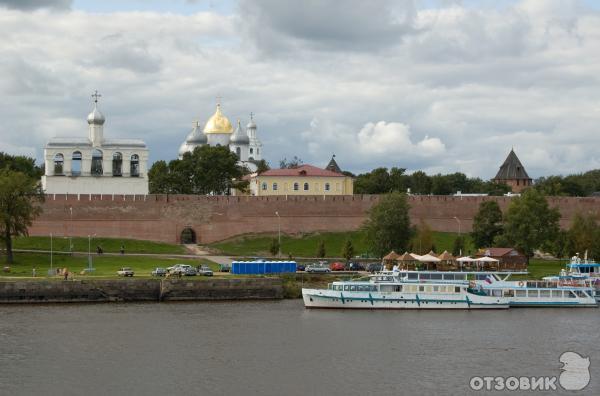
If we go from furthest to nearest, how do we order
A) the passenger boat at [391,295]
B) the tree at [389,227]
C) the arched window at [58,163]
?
the arched window at [58,163]
the tree at [389,227]
the passenger boat at [391,295]

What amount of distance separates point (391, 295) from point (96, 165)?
1435 inches

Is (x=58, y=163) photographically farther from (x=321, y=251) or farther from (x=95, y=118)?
(x=321, y=251)

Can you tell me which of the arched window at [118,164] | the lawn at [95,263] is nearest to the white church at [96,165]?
the arched window at [118,164]

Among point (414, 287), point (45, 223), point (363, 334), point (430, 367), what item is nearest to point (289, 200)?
point (45, 223)

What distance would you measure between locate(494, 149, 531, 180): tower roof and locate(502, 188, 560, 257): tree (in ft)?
167

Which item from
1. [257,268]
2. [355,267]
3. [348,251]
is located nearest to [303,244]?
[348,251]

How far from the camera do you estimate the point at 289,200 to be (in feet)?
274

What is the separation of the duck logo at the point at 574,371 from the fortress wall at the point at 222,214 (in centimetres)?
4273

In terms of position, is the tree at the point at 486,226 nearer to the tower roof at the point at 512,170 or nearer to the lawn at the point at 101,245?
the lawn at the point at 101,245

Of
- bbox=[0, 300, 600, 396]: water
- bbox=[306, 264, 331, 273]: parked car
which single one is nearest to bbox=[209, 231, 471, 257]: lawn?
bbox=[306, 264, 331, 273]: parked car

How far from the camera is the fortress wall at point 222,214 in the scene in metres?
78.0

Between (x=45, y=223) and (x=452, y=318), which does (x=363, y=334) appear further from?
(x=45, y=223)

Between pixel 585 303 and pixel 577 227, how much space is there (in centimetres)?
1691

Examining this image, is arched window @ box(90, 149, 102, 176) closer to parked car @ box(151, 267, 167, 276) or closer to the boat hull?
parked car @ box(151, 267, 167, 276)
